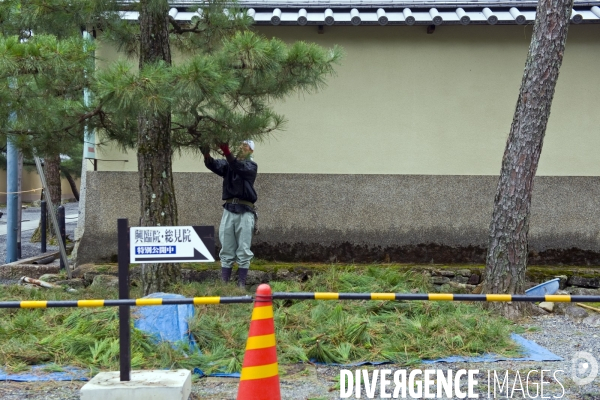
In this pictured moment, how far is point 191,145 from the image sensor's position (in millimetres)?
6402

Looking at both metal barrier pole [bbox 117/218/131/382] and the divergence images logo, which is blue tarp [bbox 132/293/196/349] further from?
the divergence images logo

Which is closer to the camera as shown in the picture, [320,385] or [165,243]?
[165,243]

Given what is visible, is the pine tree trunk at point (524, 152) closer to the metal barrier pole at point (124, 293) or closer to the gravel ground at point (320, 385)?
the gravel ground at point (320, 385)

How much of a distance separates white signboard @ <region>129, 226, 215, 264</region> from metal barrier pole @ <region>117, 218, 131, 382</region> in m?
0.05

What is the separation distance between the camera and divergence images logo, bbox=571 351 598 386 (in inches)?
170

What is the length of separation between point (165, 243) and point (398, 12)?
5275mm

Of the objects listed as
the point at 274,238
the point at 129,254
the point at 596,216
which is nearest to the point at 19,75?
the point at 129,254

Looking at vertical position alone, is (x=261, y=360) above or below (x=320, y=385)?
above

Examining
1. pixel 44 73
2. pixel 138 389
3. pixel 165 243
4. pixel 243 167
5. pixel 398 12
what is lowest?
pixel 138 389

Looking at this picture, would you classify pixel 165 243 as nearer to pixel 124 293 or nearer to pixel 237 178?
pixel 124 293

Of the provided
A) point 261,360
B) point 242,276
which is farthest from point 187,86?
point 242,276

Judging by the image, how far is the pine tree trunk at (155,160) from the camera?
5906 millimetres

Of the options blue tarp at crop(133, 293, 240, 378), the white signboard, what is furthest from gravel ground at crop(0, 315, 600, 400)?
the white signboard

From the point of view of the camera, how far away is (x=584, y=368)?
4.59 metres
